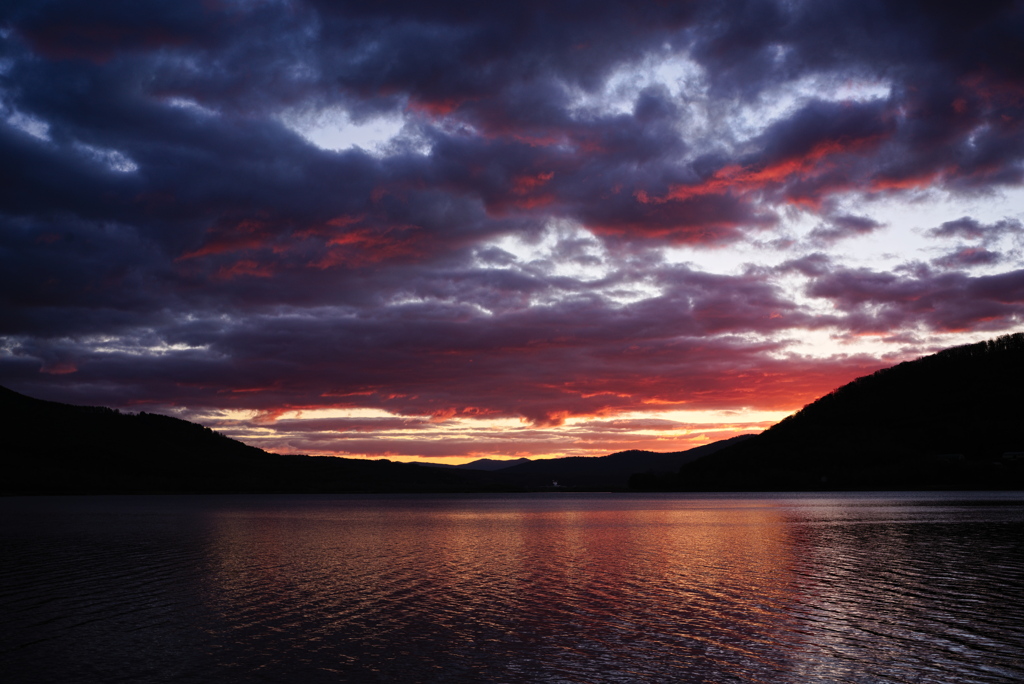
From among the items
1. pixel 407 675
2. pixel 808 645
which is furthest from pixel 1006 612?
pixel 407 675

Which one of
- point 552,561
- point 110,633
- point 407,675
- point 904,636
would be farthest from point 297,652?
point 552,561

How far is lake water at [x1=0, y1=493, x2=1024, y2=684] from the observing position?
2753 centimetres

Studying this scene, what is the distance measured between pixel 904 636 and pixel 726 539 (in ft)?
184

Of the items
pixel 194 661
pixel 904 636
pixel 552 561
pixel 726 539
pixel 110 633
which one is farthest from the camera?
pixel 726 539

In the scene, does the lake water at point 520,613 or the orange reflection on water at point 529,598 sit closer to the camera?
the lake water at point 520,613

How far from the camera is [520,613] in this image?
130 ft

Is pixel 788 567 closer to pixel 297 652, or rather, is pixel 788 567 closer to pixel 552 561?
pixel 552 561

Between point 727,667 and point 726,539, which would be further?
point 726,539

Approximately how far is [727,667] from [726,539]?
62848mm

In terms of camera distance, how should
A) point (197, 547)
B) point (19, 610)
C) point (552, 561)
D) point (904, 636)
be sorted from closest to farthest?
1. point (904, 636)
2. point (19, 610)
3. point (552, 561)
4. point (197, 547)

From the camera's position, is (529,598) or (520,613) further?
(529,598)

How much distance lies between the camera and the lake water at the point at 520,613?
27.5m

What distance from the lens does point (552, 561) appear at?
217 feet

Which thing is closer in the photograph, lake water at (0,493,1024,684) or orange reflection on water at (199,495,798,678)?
lake water at (0,493,1024,684)
